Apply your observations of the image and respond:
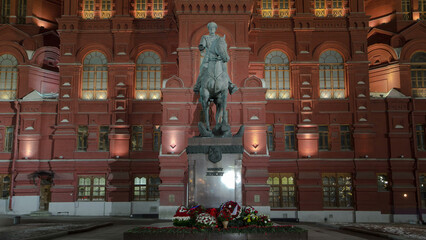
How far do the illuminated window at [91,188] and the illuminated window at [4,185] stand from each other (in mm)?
5400

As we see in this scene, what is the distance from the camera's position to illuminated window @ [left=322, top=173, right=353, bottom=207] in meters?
32.9

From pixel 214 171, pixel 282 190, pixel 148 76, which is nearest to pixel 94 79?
pixel 148 76

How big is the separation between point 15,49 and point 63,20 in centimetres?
465

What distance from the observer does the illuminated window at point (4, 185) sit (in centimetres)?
3359

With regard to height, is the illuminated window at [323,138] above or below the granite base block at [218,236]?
above

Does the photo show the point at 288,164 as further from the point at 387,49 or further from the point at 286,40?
the point at 387,49

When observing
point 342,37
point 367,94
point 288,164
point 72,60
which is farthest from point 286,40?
point 72,60

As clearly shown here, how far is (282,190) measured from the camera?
3306 cm

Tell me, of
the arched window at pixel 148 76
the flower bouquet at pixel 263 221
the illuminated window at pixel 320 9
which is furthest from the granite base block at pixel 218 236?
the illuminated window at pixel 320 9

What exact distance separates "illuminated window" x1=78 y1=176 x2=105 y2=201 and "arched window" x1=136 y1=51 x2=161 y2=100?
23.9 ft

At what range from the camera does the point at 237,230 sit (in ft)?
45.9

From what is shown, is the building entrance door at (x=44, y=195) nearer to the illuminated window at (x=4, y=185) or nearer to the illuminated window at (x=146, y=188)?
the illuminated window at (x=4, y=185)

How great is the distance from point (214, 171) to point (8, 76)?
85.7 ft

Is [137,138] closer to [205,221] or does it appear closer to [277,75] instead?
[277,75]
